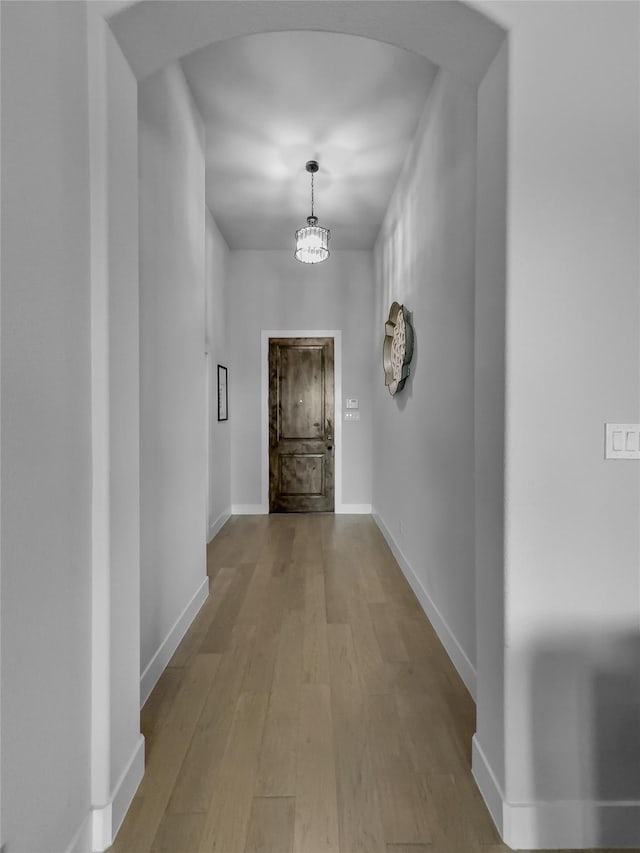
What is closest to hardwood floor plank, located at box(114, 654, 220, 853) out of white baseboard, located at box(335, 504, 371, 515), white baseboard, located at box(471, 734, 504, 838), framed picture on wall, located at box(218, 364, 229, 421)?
white baseboard, located at box(471, 734, 504, 838)

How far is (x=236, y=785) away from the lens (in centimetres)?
150

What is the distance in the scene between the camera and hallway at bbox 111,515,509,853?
134 centimetres

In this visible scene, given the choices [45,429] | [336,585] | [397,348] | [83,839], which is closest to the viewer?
[45,429]

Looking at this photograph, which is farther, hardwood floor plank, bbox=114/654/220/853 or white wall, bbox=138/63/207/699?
white wall, bbox=138/63/207/699

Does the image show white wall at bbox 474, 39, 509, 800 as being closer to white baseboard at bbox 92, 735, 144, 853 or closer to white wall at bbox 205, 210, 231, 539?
white baseboard at bbox 92, 735, 144, 853

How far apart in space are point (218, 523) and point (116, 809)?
347 cm

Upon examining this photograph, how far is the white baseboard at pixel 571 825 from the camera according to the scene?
1312 mm

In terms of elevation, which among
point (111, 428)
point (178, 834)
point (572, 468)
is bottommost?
point (178, 834)

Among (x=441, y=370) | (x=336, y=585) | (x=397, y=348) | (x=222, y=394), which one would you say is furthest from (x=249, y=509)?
(x=441, y=370)

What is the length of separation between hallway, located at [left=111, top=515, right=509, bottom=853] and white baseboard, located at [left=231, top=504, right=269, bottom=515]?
2.44 metres

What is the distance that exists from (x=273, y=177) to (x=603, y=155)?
2.98 meters

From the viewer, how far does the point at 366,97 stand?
2805 mm

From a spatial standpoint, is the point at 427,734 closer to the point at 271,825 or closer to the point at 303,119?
the point at 271,825

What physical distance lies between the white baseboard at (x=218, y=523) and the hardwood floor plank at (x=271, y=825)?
305 cm
